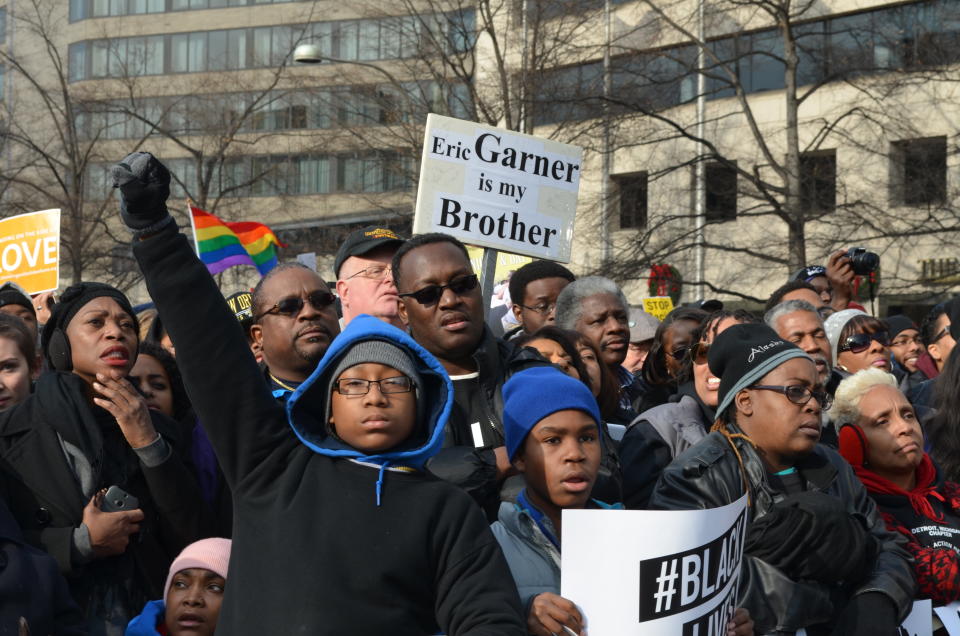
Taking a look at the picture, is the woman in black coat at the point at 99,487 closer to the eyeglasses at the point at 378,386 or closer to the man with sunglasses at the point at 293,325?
the man with sunglasses at the point at 293,325

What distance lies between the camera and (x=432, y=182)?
6.66m

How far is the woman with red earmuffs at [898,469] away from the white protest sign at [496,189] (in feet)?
6.86

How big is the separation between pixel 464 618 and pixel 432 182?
12.7 feet

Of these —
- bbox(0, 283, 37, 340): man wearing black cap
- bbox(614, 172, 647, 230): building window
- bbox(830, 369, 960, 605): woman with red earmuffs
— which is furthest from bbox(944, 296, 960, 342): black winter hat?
bbox(614, 172, 647, 230): building window

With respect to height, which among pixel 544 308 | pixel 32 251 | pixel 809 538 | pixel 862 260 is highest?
pixel 32 251

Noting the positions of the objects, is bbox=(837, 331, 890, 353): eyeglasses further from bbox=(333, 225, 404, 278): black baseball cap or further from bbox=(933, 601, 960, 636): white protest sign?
bbox=(333, 225, 404, 278): black baseball cap

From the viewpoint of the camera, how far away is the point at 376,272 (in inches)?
212

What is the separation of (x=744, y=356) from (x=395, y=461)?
1673 millimetres

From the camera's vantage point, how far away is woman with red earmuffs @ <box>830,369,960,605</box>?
4.89m

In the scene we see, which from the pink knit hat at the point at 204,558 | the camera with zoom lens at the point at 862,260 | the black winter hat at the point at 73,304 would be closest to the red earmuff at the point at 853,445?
the pink knit hat at the point at 204,558

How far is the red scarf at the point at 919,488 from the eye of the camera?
5027mm

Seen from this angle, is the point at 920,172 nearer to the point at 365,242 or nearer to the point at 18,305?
the point at 18,305

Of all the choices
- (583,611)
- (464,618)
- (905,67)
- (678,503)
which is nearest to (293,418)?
(464,618)

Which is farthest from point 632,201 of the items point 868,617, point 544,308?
Answer: point 868,617
